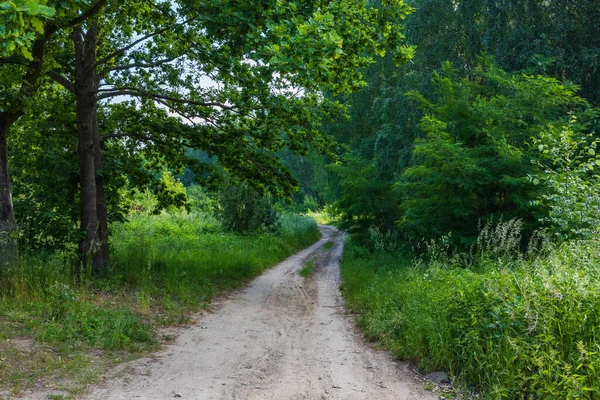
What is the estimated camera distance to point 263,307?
32.2 ft

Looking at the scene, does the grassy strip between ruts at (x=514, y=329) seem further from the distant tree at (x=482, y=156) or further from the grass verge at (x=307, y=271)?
the grass verge at (x=307, y=271)

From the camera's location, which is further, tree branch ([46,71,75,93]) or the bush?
the bush

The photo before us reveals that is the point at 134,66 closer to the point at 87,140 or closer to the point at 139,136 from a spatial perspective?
the point at 139,136

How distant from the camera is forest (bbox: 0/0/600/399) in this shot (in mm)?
5410

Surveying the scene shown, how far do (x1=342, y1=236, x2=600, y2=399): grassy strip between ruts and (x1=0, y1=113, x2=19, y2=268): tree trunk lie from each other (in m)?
6.30

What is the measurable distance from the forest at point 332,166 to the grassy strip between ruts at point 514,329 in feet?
0.10

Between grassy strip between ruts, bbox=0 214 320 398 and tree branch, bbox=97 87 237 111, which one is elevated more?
tree branch, bbox=97 87 237 111

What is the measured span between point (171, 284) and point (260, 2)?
20.0ft

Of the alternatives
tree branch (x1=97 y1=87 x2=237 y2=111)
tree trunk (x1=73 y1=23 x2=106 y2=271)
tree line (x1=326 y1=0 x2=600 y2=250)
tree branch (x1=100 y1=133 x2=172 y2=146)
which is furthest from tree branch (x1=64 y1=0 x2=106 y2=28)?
tree line (x1=326 y1=0 x2=600 y2=250)

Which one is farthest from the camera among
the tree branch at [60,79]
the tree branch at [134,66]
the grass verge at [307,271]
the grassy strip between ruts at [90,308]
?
the grass verge at [307,271]

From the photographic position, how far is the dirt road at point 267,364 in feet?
16.9

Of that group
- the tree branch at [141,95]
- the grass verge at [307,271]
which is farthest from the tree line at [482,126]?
the tree branch at [141,95]

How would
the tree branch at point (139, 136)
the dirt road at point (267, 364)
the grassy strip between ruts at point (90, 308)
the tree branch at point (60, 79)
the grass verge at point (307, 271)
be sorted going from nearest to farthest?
the dirt road at point (267, 364) < the grassy strip between ruts at point (90, 308) < the tree branch at point (60, 79) < the tree branch at point (139, 136) < the grass verge at point (307, 271)

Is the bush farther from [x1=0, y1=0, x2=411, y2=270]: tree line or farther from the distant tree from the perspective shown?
the distant tree
